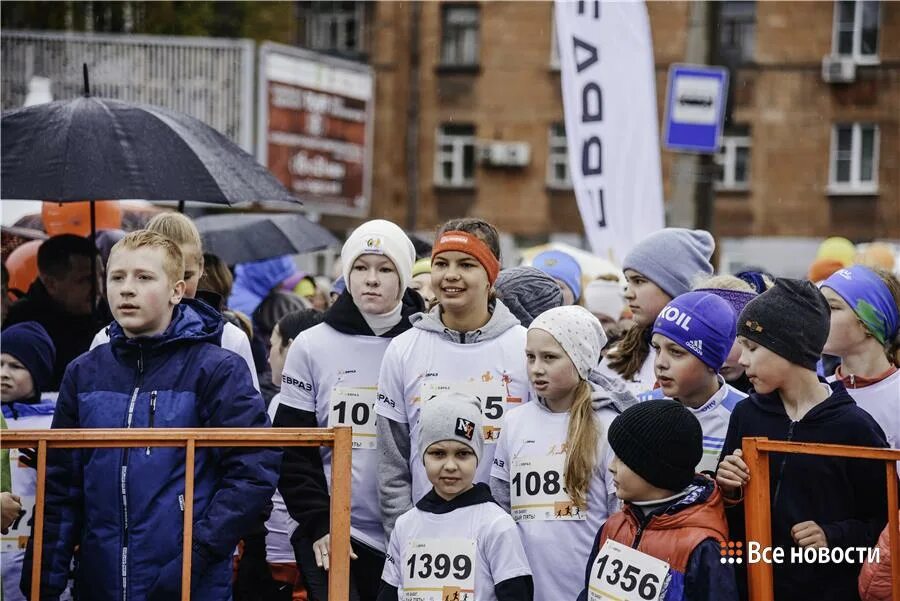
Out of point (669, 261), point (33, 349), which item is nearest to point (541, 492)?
point (669, 261)

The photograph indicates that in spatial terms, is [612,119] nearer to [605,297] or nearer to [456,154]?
[605,297]

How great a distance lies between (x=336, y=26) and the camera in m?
33.2

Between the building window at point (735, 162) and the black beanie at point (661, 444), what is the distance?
94.0 feet

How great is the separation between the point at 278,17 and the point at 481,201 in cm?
695

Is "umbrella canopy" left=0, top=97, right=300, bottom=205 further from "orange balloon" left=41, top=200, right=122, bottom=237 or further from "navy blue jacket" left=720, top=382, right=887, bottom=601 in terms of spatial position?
"navy blue jacket" left=720, top=382, right=887, bottom=601

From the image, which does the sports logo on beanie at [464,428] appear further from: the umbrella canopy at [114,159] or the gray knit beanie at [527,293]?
the umbrella canopy at [114,159]

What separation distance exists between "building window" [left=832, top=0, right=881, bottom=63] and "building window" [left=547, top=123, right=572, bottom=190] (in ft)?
20.9

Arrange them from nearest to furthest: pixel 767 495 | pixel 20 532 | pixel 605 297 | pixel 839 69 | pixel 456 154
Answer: pixel 767 495 < pixel 20 532 < pixel 605 297 < pixel 839 69 < pixel 456 154

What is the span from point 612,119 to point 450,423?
237 inches

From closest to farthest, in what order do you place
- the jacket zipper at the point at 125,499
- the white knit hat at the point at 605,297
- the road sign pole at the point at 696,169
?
the jacket zipper at the point at 125,499, the white knit hat at the point at 605,297, the road sign pole at the point at 696,169

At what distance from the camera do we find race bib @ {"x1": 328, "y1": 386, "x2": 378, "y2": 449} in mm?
5137

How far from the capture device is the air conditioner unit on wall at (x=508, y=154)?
32500 millimetres

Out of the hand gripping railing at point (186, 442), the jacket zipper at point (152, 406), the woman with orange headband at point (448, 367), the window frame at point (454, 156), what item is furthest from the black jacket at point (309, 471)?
the window frame at point (454, 156)

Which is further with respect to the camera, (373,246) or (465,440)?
(373,246)
